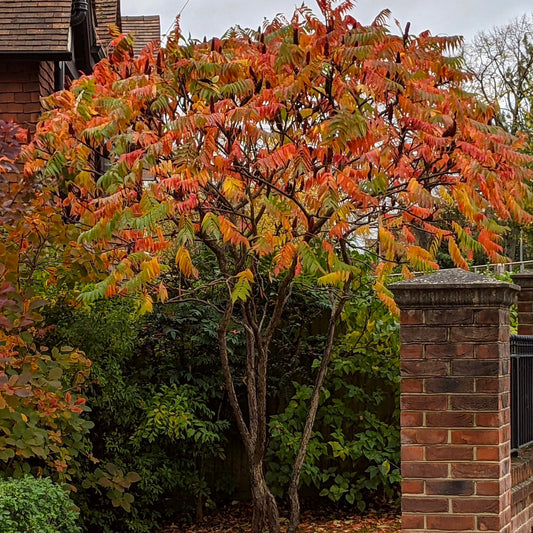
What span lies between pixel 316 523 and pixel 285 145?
3943mm

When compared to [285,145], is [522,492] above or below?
below

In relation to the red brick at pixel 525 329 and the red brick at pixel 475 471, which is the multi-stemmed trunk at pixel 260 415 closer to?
the red brick at pixel 525 329

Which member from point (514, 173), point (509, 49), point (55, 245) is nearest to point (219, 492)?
point (55, 245)

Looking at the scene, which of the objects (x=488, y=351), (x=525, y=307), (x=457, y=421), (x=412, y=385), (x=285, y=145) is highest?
(x=285, y=145)

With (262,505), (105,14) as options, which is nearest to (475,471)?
(262,505)

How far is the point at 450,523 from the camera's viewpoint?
182 inches

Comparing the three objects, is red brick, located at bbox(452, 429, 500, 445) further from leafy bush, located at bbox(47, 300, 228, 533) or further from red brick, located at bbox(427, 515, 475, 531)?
leafy bush, located at bbox(47, 300, 228, 533)

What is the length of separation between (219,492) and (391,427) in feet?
6.26

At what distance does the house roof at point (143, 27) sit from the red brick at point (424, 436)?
17464 millimetres

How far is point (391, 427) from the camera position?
29.4ft

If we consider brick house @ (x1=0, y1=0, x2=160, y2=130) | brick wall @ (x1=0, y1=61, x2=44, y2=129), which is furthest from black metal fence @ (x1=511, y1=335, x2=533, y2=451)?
brick wall @ (x1=0, y1=61, x2=44, y2=129)

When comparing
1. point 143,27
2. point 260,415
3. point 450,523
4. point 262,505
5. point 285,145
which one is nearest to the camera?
point 450,523

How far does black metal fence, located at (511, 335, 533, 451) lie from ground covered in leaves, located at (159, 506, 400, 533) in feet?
6.65

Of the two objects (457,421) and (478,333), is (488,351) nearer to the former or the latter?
(478,333)
